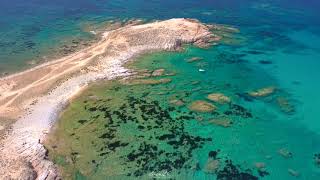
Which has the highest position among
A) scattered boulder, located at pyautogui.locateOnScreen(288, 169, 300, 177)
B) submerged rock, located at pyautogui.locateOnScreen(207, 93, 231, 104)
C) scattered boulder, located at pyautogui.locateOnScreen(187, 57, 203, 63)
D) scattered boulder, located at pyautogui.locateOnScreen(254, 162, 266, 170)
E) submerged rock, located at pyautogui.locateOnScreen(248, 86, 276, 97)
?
scattered boulder, located at pyautogui.locateOnScreen(187, 57, 203, 63)

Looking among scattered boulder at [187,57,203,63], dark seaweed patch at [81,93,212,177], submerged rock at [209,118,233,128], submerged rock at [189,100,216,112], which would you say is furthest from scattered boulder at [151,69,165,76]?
submerged rock at [209,118,233,128]

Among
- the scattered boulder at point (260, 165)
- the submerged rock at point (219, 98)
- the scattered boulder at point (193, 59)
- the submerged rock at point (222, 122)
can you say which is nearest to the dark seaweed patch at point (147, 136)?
the submerged rock at point (222, 122)

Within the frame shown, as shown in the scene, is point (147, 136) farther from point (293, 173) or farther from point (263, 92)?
point (263, 92)

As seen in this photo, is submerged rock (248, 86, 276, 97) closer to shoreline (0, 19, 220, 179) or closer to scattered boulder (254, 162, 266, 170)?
scattered boulder (254, 162, 266, 170)

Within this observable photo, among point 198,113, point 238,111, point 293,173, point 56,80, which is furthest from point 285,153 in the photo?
point 56,80

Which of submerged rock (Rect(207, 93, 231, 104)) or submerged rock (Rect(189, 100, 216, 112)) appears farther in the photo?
submerged rock (Rect(207, 93, 231, 104))
